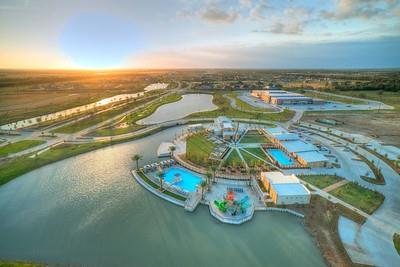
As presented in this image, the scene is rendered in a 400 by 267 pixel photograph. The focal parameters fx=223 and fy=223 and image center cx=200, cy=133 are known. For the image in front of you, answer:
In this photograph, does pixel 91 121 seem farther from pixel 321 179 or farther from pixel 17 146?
pixel 321 179

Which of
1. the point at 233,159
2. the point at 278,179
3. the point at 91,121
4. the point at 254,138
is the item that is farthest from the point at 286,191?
the point at 91,121

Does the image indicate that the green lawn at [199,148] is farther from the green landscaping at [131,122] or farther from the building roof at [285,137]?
the green landscaping at [131,122]

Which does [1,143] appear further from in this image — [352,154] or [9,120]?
[352,154]

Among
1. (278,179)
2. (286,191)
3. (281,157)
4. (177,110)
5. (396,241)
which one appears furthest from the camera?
(177,110)

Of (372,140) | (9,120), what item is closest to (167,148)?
(372,140)

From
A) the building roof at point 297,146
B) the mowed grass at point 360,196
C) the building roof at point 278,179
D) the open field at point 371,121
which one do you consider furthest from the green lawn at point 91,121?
the open field at point 371,121

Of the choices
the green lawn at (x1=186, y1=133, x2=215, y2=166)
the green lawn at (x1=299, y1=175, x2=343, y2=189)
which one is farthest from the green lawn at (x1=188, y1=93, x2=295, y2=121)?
the green lawn at (x1=299, y1=175, x2=343, y2=189)
